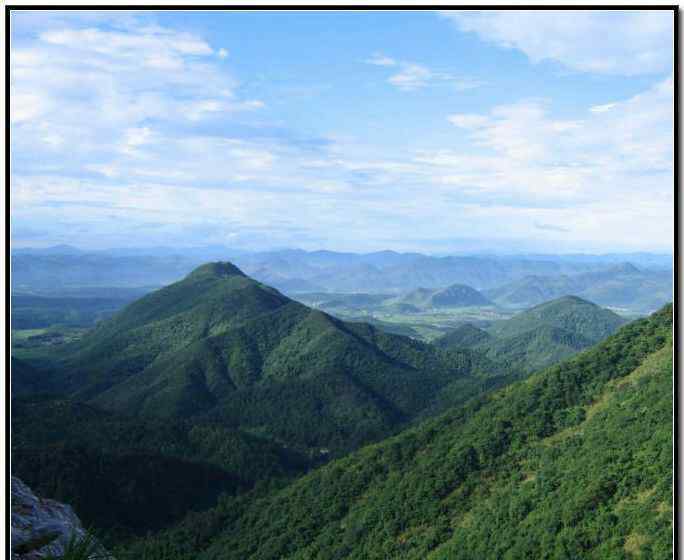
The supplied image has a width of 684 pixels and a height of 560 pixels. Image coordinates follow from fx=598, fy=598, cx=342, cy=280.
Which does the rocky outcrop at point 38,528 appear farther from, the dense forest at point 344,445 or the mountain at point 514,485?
the mountain at point 514,485

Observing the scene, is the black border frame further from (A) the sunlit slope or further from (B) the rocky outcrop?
(A) the sunlit slope

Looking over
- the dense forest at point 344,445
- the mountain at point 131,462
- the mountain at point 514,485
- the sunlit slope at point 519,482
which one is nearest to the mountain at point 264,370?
the dense forest at point 344,445

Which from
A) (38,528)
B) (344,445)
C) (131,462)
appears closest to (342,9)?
(38,528)

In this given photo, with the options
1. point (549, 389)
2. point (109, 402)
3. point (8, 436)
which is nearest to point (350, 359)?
point (109, 402)

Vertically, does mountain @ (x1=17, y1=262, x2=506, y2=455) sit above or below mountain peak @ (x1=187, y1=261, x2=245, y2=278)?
below

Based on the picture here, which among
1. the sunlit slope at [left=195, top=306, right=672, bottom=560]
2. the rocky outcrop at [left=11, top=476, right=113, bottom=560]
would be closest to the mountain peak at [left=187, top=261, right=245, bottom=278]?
the sunlit slope at [left=195, top=306, right=672, bottom=560]
